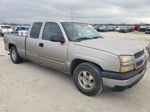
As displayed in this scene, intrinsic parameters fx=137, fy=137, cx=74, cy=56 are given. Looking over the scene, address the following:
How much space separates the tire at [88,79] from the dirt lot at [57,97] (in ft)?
0.56

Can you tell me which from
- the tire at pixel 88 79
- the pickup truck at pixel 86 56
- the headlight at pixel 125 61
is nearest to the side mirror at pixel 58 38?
the pickup truck at pixel 86 56

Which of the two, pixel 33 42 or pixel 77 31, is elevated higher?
pixel 77 31

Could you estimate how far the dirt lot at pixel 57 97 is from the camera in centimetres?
279

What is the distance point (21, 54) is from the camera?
516 centimetres

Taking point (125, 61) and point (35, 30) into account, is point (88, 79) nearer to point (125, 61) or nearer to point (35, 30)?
point (125, 61)

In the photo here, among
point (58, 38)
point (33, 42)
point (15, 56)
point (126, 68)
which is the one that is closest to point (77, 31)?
point (58, 38)

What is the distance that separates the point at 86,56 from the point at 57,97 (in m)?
1.18

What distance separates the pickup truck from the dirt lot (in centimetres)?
33

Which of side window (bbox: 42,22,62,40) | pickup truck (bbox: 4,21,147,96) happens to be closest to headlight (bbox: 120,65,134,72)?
pickup truck (bbox: 4,21,147,96)

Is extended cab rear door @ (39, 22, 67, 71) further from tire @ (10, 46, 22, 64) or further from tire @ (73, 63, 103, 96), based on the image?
tire @ (10, 46, 22, 64)

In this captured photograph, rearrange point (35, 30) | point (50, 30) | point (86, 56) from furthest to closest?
point (35, 30) < point (50, 30) < point (86, 56)

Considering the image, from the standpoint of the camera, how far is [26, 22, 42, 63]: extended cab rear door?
4.31 meters

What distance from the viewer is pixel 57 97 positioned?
3188 millimetres

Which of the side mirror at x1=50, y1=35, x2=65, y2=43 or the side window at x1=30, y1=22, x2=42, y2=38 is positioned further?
the side window at x1=30, y1=22, x2=42, y2=38
